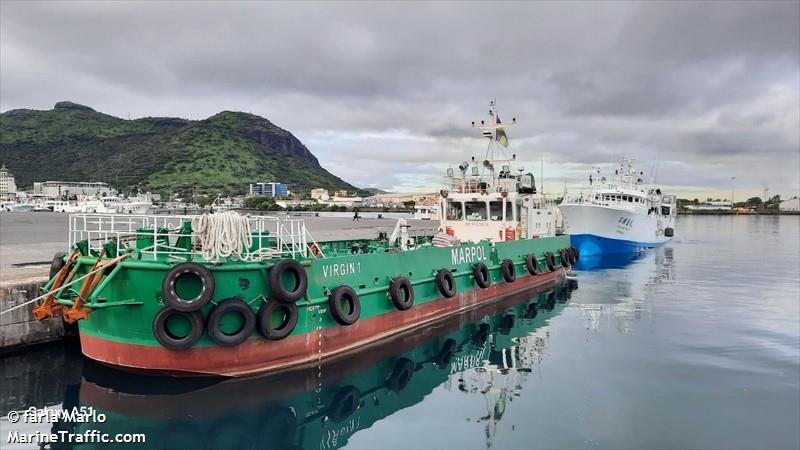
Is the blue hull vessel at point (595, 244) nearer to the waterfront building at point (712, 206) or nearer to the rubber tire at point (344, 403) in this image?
the rubber tire at point (344, 403)

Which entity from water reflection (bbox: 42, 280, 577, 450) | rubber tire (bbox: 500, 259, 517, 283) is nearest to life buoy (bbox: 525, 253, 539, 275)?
rubber tire (bbox: 500, 259, 517, 283)

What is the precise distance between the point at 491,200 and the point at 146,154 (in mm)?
158479

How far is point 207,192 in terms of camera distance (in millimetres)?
127688

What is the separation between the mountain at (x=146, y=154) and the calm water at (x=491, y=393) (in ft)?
412

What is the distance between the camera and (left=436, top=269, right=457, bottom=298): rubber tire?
13.4m

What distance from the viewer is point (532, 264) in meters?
18.9

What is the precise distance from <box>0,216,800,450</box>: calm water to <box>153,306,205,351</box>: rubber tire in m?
0.85

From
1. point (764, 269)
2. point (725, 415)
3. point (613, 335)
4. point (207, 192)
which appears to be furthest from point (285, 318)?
point (207, 192)

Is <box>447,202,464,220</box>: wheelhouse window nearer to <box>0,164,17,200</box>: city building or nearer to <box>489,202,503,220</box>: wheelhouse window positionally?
<box>489,202,503,220</box>: wheelhouse window

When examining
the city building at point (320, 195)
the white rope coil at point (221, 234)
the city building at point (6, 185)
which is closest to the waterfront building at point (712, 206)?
the city building at point (320, 195)

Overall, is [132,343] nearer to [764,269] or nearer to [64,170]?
[764,269]

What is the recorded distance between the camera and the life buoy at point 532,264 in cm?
1878

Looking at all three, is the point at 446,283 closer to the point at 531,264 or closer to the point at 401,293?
the point at 401,293

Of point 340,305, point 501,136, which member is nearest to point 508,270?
Answer: point 501,136
